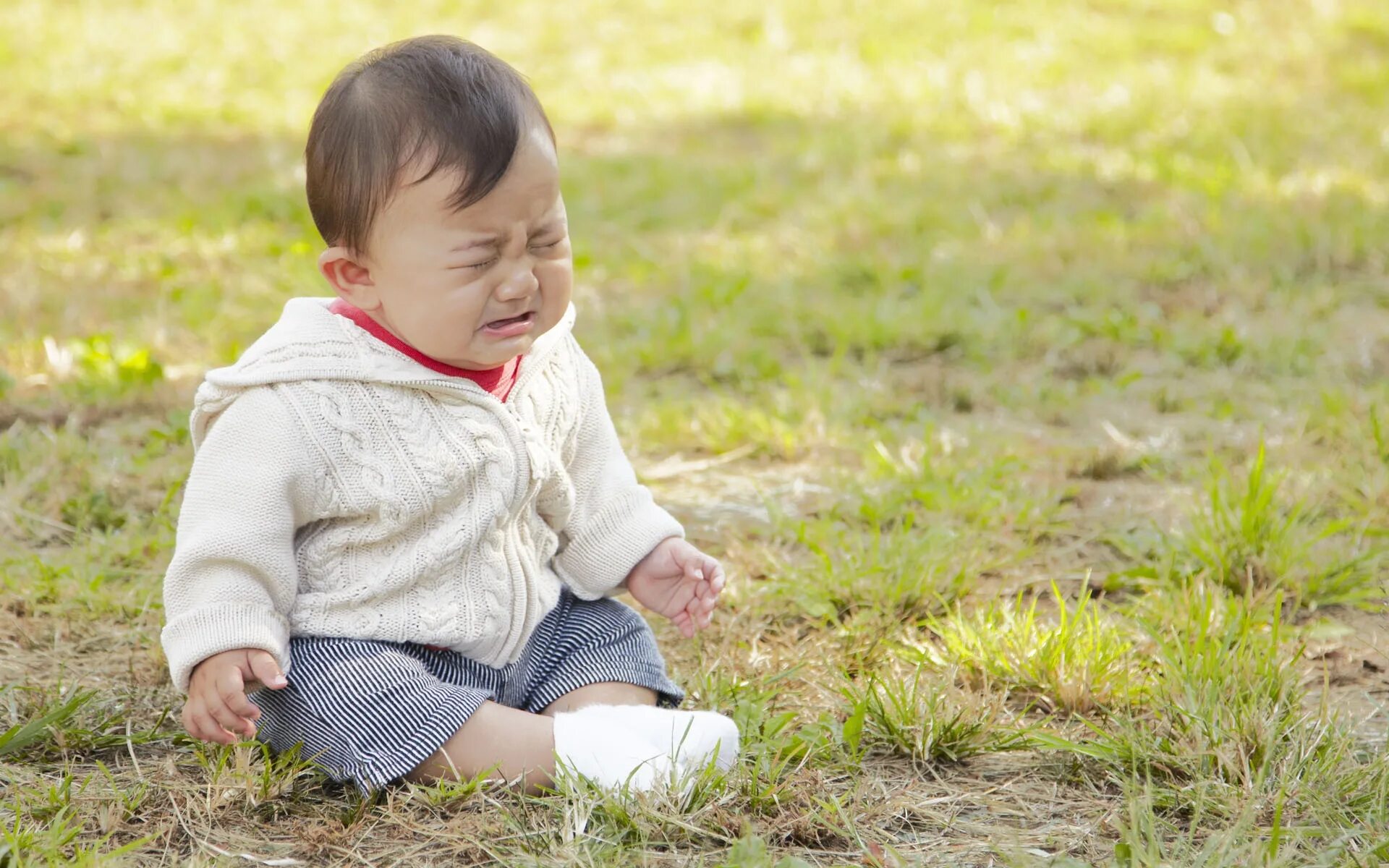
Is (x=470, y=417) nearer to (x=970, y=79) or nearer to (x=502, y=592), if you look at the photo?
(x=502, y=592)

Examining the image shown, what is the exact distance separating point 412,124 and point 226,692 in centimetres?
79

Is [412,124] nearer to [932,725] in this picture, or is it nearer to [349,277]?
[349,277]

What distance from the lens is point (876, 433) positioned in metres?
3.45

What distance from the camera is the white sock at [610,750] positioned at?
192cm

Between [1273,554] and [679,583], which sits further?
[1273,554]

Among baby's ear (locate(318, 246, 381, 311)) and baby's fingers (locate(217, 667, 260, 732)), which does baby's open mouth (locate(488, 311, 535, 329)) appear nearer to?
baby's ear (locate(318, 246, 381, 311))

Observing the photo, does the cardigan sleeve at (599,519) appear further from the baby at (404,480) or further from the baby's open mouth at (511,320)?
the baby's open mouth at (511,320)

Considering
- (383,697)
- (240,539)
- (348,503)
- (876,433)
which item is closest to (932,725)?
(383,697)

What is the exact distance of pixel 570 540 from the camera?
7.66 ft

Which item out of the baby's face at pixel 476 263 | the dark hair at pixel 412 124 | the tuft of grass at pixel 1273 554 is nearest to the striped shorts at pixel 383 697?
the baby's face at pixel 476 263

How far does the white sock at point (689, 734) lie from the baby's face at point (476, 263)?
0.55m

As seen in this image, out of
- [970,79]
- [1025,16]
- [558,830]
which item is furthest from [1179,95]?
[558,830]

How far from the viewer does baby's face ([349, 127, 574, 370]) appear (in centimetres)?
195

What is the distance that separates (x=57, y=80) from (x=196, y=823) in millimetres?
6224
